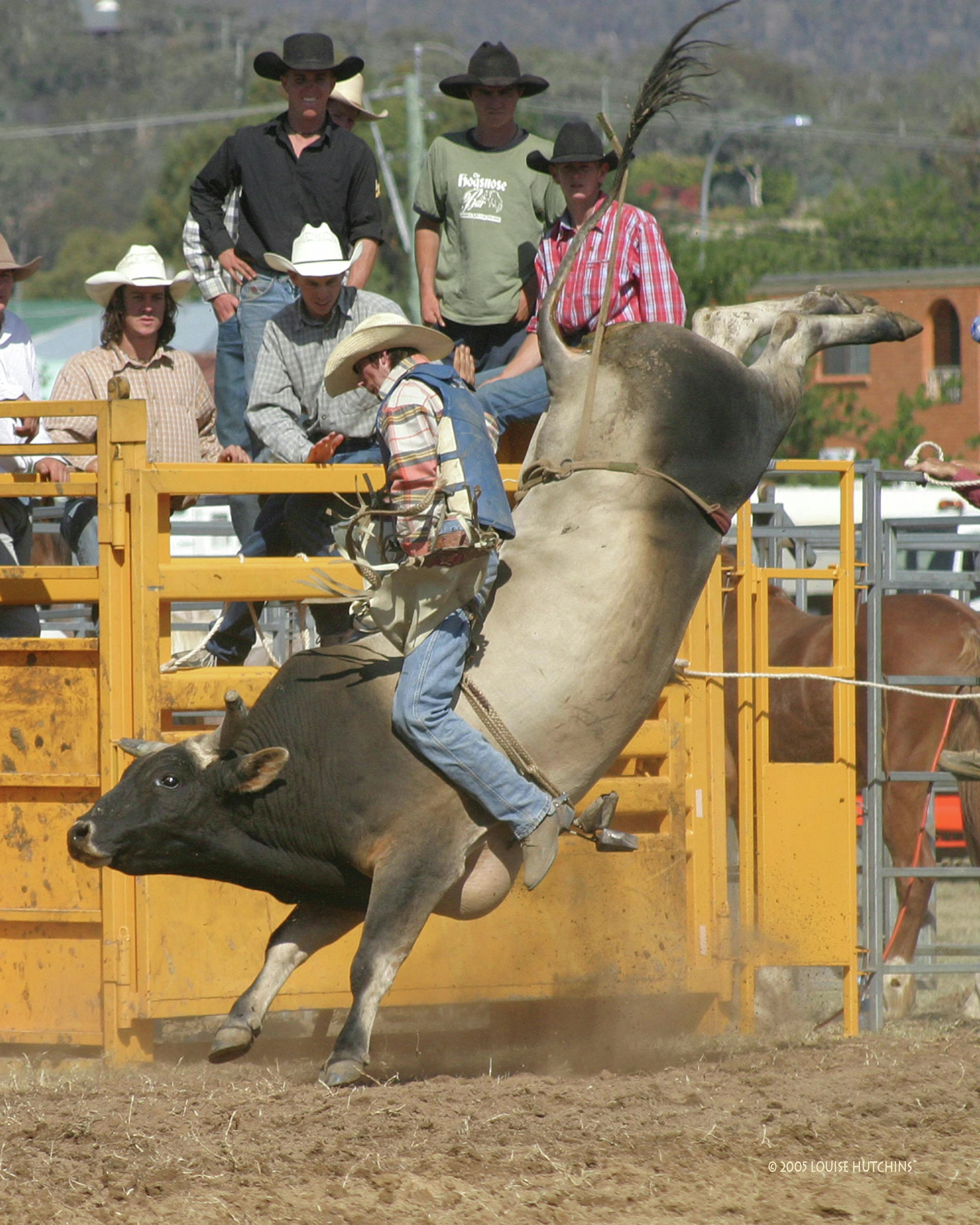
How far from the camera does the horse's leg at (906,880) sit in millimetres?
8234

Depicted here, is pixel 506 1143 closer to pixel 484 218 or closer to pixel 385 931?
pixel 385 931

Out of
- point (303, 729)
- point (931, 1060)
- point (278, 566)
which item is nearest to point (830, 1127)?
point (931, 1060)

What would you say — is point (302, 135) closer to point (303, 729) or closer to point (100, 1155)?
point (303, 729)

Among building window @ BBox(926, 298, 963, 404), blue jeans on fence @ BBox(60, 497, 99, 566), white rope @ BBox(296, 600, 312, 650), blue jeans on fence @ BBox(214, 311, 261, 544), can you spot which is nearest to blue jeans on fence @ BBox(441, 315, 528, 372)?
blue jeans on fence @ BBox(214, 311, 261, 544)

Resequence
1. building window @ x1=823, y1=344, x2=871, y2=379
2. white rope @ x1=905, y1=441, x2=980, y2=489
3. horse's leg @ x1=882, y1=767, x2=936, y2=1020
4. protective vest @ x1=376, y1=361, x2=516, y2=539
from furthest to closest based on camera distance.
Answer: building window @ x1=823, y1=344, x2=871, y2=379 → horse's leg @ x1=882, y1=767, x2=936, y2=1020 → white rope @ x1=905, y1=441, x2=980, y2=489 → protective vest @ x1=376, y1=361, x2=516, y2=539

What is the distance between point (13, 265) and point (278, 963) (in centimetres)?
383

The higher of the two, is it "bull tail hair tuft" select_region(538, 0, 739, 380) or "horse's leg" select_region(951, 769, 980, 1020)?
"bull tail hair tuft" select_region(538, 0, 739, 380)

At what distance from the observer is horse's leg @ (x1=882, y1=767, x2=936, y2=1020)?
27.0 feet

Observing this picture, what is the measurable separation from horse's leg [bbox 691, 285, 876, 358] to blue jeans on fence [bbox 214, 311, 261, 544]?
2323mm

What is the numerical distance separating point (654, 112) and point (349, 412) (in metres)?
1.93

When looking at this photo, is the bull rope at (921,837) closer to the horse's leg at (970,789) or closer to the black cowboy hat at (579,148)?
the horse's leg at (970,789)

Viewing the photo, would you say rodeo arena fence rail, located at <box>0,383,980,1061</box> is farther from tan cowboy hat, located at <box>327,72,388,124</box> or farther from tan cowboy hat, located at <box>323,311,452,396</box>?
tan cowboy hat, located at <box>327,72,388,124</box>

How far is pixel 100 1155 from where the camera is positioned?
15.5ft

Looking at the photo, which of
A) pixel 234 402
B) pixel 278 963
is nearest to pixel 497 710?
pixel 278 963
